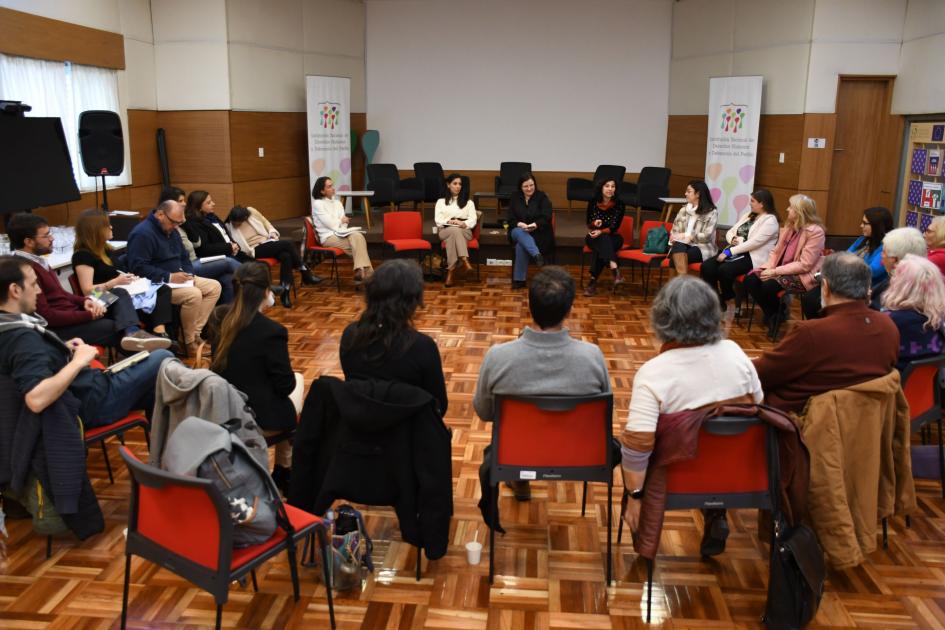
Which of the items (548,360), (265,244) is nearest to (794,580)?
(548,360)

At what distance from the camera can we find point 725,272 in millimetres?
7102

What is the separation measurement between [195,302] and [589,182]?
269 inches

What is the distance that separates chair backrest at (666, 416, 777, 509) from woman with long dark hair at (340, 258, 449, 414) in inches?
36.0

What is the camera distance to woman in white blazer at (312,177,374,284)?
27.2ft

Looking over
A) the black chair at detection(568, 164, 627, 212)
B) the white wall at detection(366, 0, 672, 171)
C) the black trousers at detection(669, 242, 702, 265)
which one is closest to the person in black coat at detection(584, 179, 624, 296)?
the black trousers at detection(669, 242, 702, 265)

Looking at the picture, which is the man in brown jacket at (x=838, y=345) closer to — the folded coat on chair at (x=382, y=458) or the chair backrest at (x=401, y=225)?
the folded coat on chair at (x=382, y=458)

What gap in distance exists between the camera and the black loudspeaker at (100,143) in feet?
25.5

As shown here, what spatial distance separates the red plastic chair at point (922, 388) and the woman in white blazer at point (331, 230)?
5.82m

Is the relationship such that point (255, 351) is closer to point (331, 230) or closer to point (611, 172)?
point (331, 230)

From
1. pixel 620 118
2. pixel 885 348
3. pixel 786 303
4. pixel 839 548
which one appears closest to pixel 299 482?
pixel 839 548

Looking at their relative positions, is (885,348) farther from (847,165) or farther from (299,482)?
(847,165)

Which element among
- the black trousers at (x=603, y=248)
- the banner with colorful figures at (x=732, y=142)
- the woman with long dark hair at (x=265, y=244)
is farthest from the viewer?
the banner with colorful figures at (x=732, y=142)

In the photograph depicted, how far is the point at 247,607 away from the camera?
113 inches

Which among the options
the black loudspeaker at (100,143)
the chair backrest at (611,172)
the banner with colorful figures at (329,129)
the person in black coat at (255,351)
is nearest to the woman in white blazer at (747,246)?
the chair backrest at (611,172)
